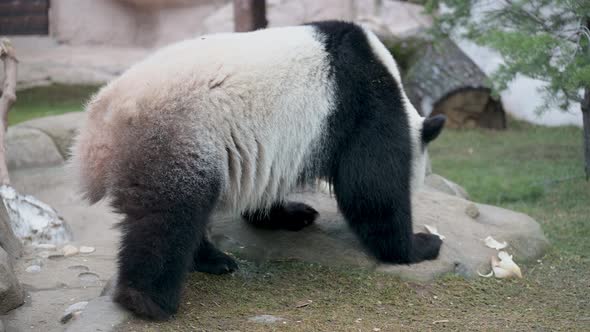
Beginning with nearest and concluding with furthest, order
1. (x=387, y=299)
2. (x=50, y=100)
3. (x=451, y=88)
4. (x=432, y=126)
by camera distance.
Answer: (x=387, y=299) < (x=432, y=126) < (x=451, y=88) < (x=50, y=100)

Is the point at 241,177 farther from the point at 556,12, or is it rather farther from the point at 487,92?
the point at 487,92

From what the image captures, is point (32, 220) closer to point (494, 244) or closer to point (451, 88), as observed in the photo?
point (494, 244)

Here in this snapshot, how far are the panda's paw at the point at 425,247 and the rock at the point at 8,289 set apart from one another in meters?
2.00

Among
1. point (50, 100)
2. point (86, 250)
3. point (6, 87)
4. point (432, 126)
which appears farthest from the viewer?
point (50, 100)

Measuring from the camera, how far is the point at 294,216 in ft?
14.0

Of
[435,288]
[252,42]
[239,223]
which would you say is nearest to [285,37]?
[252,42]

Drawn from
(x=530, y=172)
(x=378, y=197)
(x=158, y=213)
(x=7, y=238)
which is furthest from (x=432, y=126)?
(x=530, y=172)

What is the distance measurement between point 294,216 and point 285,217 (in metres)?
0.05

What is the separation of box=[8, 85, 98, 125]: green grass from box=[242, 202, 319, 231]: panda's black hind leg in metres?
5.58

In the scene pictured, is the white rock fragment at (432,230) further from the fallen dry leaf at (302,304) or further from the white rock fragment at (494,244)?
the fallen dry leaf at (302,304)

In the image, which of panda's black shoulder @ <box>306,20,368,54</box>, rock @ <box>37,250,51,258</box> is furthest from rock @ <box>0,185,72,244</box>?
panda's black shoulder @ <box>306,20,368,54</box>

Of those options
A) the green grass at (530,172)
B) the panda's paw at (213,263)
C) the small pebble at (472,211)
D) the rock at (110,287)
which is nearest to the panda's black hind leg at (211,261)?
the panda's paw at (213,263)

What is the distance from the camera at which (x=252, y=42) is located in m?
3.75

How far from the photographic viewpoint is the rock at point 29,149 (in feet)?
21.8
